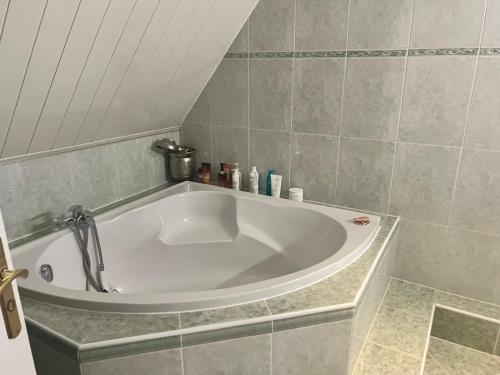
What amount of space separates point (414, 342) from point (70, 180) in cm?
172

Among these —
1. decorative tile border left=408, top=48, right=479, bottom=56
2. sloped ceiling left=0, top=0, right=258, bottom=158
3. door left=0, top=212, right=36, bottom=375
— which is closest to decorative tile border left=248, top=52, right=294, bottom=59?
sloped ceiling left=0, top=0, right=258, bottom=158

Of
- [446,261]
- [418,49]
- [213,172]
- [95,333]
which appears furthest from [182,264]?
[418,49]

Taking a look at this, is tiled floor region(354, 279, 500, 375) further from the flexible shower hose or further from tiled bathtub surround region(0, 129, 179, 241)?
tiled bathtub surround region(0, 129, 179, 241)

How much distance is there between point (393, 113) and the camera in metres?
1.76

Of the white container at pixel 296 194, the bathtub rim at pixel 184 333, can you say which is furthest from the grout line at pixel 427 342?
the white container at pixel 296 194

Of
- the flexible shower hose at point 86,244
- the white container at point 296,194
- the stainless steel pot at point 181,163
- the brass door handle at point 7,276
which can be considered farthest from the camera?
the stainless steel pot at point 181,163

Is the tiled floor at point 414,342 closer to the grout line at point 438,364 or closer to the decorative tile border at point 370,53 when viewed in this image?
the grout line at point 438,364

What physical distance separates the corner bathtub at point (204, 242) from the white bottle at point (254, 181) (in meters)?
0.08

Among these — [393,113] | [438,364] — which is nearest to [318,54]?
[393,113]

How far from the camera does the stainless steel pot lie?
2285 mm

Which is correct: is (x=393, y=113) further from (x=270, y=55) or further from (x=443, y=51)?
(x=270, y=55)

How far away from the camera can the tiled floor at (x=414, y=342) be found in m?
1.42

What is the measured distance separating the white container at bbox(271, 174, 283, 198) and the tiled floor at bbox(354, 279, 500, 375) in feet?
2.58

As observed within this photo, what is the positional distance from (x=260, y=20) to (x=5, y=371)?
1.83 metres
